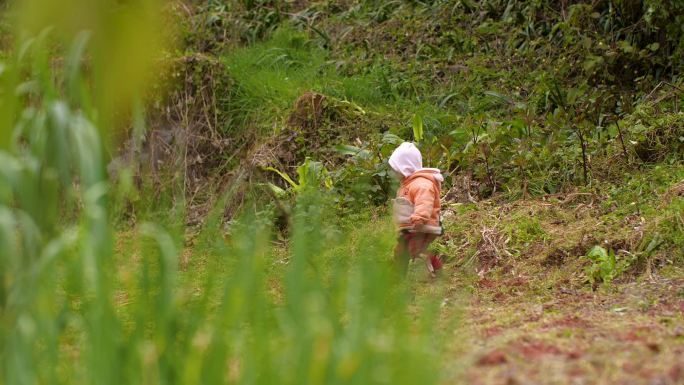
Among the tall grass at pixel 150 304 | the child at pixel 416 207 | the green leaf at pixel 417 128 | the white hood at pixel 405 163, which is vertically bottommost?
the tall grass at pixel 150 304

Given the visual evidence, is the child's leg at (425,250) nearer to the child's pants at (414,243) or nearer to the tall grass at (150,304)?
the child's pants at (414,243)

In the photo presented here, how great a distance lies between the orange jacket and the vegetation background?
1.18ft

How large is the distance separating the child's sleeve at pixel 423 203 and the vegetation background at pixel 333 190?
391 millimetres

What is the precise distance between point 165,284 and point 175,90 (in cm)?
783

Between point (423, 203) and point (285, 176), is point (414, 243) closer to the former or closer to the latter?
point (423, 203)

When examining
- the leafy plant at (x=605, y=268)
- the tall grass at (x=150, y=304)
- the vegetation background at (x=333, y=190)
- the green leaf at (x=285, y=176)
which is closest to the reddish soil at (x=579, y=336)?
the vegetation background at (x=333, y=190)

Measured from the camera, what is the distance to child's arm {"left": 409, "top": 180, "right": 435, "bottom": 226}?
6711mm

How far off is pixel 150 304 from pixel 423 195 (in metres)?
3.72

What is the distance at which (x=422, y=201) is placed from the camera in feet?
22.2

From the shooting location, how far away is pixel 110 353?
2914 mm

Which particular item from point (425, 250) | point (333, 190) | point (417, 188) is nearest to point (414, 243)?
point (425, 250)

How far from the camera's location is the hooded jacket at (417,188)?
6.73m

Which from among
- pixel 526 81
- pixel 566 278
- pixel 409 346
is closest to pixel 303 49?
pixel 526 81

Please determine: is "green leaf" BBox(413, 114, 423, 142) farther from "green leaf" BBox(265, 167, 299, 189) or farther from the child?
the child
